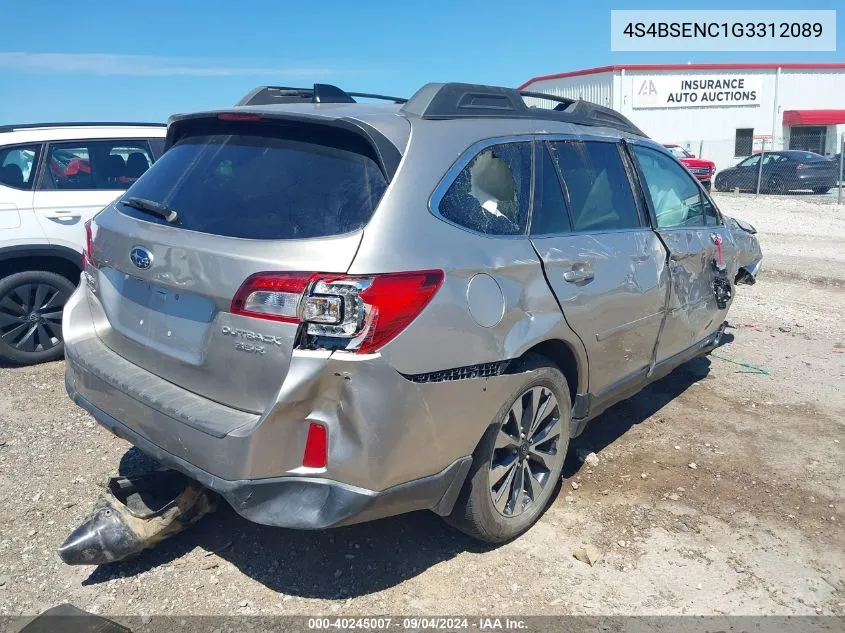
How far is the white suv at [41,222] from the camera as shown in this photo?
562 centimetres

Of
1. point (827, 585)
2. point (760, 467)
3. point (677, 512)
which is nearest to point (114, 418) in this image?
point (677, 512)

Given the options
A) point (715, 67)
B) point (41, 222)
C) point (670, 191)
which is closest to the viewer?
point (670, 191)

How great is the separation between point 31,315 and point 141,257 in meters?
3.47

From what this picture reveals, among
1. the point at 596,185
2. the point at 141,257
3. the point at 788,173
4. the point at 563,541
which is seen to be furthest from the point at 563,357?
the point at 788,173

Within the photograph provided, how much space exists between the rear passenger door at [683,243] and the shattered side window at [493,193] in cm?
125

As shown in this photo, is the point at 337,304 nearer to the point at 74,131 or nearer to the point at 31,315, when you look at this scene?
the point at 31,315

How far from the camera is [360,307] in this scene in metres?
2.42

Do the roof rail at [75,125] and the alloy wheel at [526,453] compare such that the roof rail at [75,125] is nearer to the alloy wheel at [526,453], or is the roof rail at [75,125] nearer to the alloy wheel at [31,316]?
the alloy wheel at [31,316]

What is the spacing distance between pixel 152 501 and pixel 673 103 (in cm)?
3699

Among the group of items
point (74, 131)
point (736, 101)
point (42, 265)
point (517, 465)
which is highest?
point (736, 101)

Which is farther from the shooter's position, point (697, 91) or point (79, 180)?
point (697, 91)

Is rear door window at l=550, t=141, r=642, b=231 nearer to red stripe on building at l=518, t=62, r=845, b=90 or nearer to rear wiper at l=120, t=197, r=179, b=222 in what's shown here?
rear wiper at l=120, t=197, r=179, b=222

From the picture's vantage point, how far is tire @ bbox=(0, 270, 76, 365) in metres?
5.62

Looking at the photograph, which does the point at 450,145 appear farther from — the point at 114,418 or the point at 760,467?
the point at 760,467
